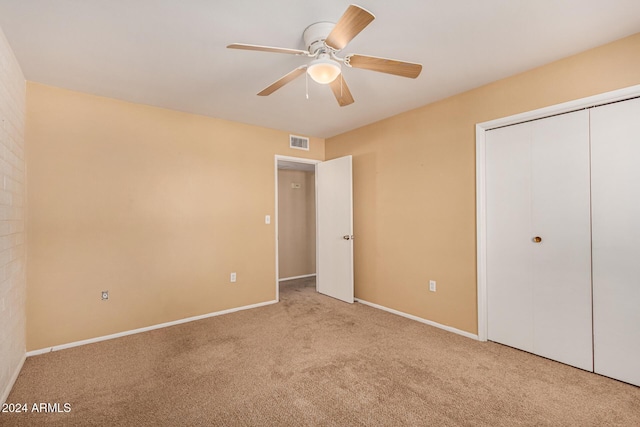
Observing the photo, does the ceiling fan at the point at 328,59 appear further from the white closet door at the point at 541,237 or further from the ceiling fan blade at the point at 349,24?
the white closet door at the point at 541,237

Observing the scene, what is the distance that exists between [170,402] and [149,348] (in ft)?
3.34

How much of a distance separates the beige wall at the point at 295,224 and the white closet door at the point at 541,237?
150 inches


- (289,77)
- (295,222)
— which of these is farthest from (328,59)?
(295,222)

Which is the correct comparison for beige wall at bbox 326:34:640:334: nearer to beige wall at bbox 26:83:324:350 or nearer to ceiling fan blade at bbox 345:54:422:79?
ceiling fan blade at bbox 345:54:422:79

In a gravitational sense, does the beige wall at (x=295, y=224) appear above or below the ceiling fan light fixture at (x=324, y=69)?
below

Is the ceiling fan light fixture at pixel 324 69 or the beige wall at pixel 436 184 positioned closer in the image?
the ceiling fan light fixture at pixel 324 69

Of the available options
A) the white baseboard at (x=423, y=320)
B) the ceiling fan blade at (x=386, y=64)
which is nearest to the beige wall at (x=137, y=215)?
the white baseboard at (x=423, y=320)

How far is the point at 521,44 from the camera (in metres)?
2.17

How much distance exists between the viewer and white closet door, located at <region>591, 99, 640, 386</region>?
2.12 meters

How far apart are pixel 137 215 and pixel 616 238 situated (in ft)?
14.1

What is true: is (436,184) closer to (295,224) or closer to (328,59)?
(328,59)

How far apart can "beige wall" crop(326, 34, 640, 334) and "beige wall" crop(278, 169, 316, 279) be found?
6.67 ft

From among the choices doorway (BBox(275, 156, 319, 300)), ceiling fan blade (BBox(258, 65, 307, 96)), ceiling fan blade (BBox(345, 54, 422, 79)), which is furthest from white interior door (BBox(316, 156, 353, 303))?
ceiling fan blade (BBox(345, 54, 422, 79))

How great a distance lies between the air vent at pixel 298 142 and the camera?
4414mm
